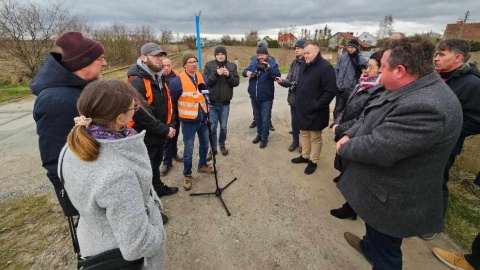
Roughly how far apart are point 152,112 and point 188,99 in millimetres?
614

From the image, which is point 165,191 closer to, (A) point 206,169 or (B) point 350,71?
(A) point 206,169

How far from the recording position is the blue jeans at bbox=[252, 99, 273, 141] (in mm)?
4910

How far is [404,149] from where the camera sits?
1636 millimetres

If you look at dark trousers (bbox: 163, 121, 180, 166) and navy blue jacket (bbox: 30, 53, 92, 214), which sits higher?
navy blue jacket (bbox: 30, 53, 92, 214)

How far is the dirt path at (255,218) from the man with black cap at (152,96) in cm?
101

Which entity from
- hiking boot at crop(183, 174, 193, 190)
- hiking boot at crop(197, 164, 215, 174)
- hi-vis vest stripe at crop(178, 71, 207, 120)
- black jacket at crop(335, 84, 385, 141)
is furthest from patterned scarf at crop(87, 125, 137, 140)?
hiking boot at crop(197, 164, 215, 174)

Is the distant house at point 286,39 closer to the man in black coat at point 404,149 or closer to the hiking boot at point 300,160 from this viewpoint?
the hiking boot at point 300,160

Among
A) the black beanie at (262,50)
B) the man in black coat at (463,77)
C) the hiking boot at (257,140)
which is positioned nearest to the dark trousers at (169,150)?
the hiking boot at (257,140)

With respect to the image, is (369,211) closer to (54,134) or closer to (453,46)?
(453,46)

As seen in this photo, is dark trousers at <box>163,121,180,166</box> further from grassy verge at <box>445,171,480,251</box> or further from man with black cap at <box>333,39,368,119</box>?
grassy verge at <box>445,171,480,251</box>

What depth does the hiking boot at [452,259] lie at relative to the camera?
2.34 metres

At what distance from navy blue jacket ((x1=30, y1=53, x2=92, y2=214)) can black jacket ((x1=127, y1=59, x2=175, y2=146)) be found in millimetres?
Result: 1005

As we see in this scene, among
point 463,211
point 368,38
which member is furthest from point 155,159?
point 368,38

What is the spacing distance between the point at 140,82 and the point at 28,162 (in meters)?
3.36
